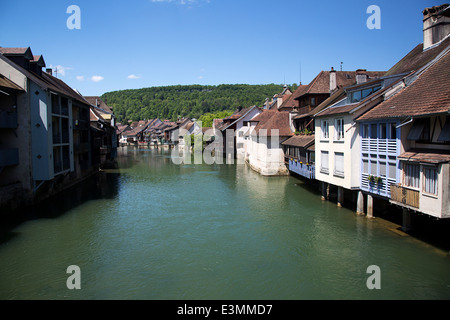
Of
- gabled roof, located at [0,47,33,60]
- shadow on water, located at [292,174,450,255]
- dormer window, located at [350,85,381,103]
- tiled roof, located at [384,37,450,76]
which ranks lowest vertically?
shadow on water, located at [292,174,450,255]

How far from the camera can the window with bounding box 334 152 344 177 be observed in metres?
22.0

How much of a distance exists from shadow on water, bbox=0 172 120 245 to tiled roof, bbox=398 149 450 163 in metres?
19.8

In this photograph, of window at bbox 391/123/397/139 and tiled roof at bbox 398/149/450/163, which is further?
window at bbox 391/123/397/139

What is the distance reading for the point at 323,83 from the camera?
119ft

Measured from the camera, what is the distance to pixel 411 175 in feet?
51.0

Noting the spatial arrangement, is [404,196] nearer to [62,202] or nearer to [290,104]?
[62,202]

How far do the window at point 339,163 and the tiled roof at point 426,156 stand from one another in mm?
5756

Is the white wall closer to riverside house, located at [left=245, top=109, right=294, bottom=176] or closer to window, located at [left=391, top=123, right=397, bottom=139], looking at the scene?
window, located at [left=391, top=123, right=397, bottom=139]

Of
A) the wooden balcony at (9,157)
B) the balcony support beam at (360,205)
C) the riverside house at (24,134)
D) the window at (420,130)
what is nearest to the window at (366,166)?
the balcony support beam at (360,205)

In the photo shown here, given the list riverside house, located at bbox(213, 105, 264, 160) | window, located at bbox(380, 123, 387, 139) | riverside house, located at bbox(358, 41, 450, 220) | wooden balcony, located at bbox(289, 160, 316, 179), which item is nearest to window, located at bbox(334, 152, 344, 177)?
riverside house, located at bbox(358, 41, 450, 220)

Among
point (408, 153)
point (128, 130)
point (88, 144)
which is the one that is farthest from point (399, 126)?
point (128, 130)

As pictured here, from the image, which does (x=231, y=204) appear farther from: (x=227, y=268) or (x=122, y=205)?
(x=227, y=268)

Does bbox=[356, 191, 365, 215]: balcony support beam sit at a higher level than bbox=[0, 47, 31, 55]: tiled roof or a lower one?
lower

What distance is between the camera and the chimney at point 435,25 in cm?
1898
